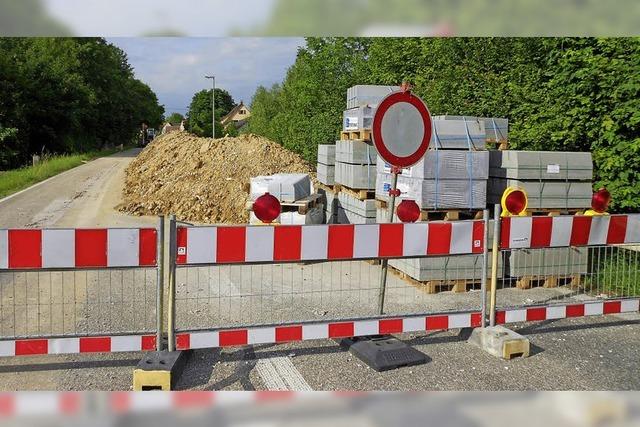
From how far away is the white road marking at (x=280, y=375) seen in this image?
4691mm

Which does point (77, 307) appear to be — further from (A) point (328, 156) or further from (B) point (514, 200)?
(A) point (328, 156)

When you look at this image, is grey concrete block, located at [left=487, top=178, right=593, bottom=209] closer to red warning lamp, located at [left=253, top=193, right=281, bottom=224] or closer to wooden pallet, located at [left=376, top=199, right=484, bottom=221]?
wooden pallet, located at [left=376, top=199, right=484, bottom=221]

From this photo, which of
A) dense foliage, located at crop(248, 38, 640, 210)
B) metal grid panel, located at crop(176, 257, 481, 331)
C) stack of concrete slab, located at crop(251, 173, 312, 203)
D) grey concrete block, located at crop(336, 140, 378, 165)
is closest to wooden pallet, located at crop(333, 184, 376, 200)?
grey concrete block, located at crop(336, 140, 378, 165)

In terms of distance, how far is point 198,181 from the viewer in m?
18.7

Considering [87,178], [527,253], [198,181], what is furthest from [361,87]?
[87,178]

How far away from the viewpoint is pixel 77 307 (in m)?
6.85

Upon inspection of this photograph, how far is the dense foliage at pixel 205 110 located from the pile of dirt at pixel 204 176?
3810 cm

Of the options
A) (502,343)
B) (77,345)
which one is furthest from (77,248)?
(502,343)

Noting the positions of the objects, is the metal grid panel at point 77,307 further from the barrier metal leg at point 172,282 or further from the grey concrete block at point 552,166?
the grey concrete block at point 552,166

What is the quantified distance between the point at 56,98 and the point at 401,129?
47.1m

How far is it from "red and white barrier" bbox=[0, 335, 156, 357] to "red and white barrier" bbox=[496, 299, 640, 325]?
3.36 metres

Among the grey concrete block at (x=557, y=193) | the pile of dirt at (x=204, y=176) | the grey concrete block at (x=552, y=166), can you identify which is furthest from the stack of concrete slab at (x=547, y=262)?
the pile of dirt at (x=204, y=176)

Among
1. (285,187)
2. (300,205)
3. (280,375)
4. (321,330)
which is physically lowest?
(280,375)
